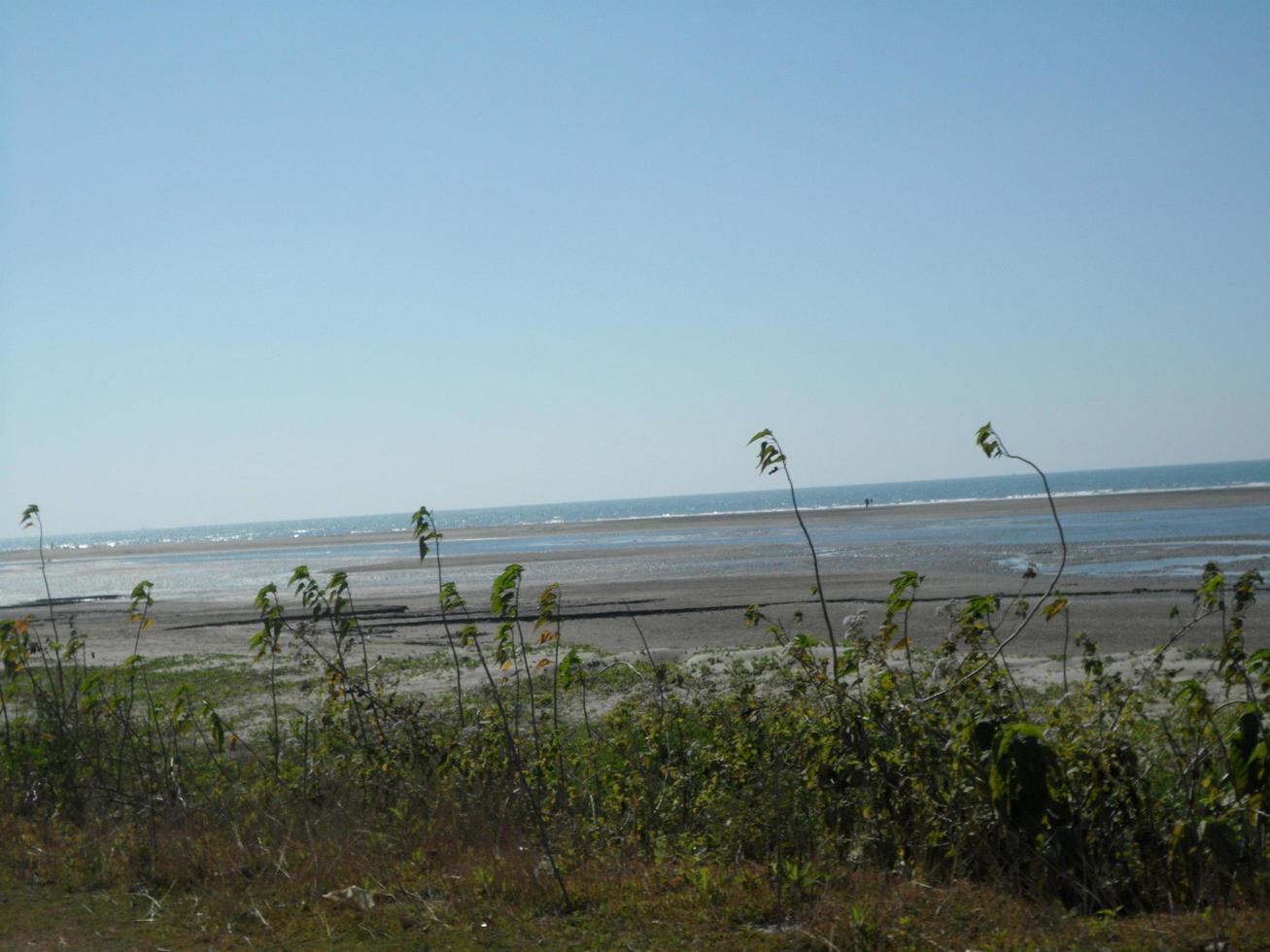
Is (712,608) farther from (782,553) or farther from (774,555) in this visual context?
(782,553)

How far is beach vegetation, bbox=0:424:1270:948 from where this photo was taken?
5074 mm

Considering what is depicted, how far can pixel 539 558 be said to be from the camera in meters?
59.1

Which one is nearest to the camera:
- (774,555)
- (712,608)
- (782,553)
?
(712,608)

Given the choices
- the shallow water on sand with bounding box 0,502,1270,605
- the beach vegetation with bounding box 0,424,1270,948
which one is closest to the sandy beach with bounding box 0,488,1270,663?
the shallow water on sand with bounding box 0,502,1270,605

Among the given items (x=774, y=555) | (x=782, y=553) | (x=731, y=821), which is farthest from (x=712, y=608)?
(x=731, y=821)

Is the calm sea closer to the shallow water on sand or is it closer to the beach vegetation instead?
the shallow water on sand

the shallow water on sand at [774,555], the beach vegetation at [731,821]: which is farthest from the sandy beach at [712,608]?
the beach vegetation at [731,821]

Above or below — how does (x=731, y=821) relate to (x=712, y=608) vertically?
above

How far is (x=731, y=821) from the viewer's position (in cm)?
633

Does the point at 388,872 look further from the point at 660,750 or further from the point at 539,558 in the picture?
the point at 539,558

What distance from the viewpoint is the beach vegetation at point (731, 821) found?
16.6 feet

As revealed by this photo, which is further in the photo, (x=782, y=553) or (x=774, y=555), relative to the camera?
(x=782, y=553)

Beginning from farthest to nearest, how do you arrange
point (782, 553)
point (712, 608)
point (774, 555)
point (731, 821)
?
point (782, 553)
point (774, 555)
point (712, 608)
point (731, 821)

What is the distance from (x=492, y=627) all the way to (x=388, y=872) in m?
22.0
